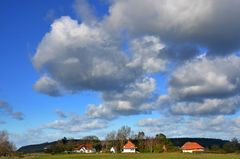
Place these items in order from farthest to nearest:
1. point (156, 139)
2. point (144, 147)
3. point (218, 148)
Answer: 1. point (144, 147)
2. point (156, 139)
3. point (218, 148)

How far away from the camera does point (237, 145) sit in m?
159

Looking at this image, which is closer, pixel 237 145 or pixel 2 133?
pixel 237 145

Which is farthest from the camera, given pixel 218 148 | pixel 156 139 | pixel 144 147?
pixel 144 147

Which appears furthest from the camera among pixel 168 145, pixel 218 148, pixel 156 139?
pixel 156 139

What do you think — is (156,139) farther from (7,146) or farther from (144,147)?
(7,146)

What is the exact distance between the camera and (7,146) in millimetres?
173125

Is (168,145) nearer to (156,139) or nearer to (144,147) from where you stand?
(156,139)

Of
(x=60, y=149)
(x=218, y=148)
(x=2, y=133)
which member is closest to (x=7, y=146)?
(x=2, y=133)

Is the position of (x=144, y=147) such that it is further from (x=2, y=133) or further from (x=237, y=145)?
(x=2, y=133)

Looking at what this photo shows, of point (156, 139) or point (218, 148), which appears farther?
point (156, 139)

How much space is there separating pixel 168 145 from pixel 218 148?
70.7ft

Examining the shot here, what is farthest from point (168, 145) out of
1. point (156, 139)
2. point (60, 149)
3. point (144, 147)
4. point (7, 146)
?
point (7, 146)

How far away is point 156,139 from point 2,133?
221ft

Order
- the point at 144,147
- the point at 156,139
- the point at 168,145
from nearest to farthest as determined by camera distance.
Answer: the point at 168,145
the point at 156,139
the point at 144,147
